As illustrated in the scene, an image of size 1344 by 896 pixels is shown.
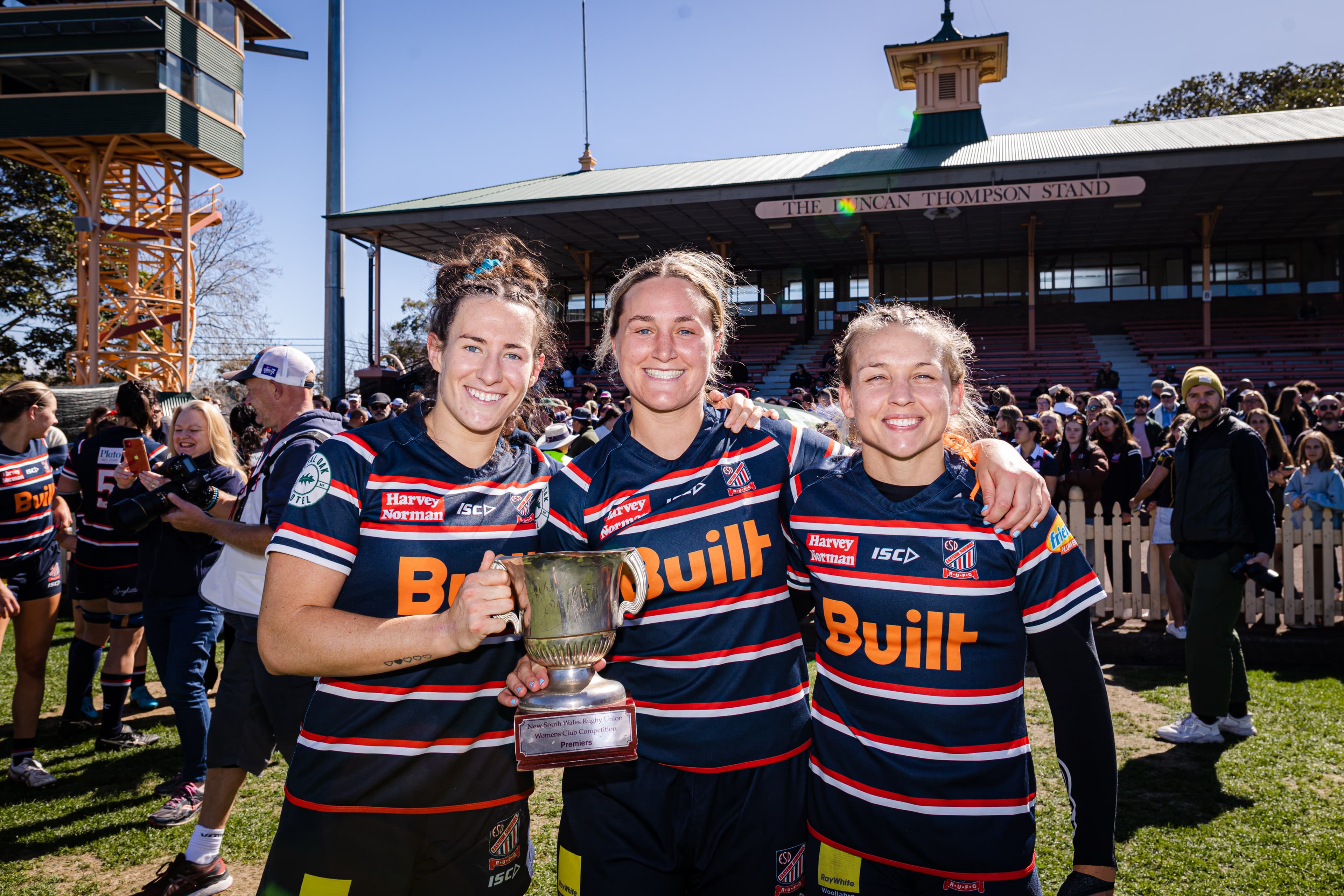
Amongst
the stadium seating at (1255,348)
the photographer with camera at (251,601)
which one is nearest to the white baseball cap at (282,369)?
the photographer with camera at (251,601)

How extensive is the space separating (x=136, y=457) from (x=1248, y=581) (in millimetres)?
8771

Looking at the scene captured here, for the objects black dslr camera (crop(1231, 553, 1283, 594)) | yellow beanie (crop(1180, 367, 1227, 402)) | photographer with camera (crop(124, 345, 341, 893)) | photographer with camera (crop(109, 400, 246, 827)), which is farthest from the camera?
yellow beanie (crop(1180, 367, 1227, 402))

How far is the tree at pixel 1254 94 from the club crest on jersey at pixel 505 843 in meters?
39.5

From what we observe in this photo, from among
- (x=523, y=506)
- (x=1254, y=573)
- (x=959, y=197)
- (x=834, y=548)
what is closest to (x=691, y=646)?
(x=834, y=548)

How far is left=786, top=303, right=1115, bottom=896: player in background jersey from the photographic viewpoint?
1.87 m

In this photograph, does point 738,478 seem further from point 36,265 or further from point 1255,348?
point 36,265

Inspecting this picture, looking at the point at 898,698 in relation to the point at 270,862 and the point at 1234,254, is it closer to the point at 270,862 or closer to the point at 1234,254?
the point at 270,862

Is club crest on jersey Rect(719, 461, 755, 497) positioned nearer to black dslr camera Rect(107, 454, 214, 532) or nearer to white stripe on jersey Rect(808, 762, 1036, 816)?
white stripe on jersey Rect(808, 762, 1036, 816)

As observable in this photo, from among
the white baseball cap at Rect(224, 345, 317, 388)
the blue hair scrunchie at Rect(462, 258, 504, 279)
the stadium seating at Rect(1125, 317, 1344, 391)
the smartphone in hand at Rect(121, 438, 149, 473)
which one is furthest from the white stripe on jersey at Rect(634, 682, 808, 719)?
the stadium seating at Rect(1125, 317, 1344, 391)

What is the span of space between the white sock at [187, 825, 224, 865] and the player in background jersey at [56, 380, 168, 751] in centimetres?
245

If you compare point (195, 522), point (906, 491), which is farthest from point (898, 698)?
point (195, 522)

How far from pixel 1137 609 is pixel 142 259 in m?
30.1

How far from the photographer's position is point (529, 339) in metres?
2.23

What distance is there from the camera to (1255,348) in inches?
907
